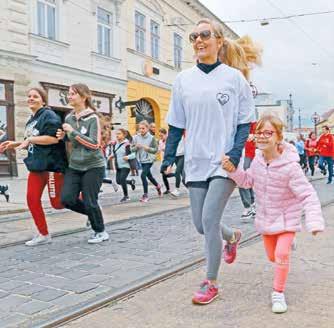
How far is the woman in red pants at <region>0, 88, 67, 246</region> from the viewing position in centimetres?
534

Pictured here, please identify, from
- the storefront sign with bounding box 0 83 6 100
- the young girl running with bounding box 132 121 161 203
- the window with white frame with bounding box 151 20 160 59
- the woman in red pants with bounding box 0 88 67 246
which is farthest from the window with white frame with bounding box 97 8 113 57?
the woman in red pants with bounding box 0 88 67 246

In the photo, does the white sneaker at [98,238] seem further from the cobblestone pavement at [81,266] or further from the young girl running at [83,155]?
the young girl running at [83,155]

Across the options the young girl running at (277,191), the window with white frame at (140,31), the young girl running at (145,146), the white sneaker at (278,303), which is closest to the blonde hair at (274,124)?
the young girl running at (277,191)

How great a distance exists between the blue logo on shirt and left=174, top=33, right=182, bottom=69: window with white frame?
2543 cm

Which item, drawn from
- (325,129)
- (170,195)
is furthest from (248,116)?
(325,129)

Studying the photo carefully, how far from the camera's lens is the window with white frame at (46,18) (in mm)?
17375

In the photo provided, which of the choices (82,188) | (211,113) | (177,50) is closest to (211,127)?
(211,113)

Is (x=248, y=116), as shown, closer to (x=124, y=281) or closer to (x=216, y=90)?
(x=216, y=90)

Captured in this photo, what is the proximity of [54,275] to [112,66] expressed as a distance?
18.0 meters

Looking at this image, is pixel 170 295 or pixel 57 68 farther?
pixel 57 68

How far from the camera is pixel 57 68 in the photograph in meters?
18.0

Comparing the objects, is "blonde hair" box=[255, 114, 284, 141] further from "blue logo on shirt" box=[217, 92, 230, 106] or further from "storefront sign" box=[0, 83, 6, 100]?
"storefront sign" box=[0, 83, 6, 100]

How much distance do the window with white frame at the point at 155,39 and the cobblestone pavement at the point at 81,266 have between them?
1982cm

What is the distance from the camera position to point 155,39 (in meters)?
25.9
